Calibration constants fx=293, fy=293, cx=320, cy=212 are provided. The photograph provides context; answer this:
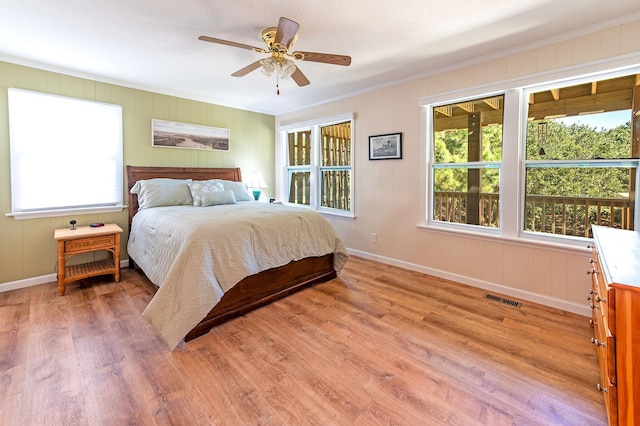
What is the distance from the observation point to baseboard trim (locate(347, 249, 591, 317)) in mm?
2656

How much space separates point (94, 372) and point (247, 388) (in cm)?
100

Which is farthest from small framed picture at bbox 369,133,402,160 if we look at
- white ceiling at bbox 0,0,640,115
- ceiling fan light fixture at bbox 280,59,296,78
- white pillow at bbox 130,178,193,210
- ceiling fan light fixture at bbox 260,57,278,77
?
white pillow at bbox 130,178,193,210

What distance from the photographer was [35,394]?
164 centimetres

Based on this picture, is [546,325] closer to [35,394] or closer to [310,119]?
[35,394]

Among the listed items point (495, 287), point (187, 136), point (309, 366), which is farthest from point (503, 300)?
point (187, 136)

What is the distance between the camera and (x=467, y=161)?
3.34m

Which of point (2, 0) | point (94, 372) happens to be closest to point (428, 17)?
point (2, 0)

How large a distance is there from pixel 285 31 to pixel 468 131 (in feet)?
7.68

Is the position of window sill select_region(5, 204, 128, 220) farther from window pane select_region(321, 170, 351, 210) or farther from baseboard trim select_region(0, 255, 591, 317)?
window pane select_region(321, 170, 351, 210)

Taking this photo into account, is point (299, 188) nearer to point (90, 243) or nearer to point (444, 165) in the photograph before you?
point (444, 165)

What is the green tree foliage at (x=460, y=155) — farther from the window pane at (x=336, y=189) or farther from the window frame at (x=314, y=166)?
the window pane at (x=336, y=189)

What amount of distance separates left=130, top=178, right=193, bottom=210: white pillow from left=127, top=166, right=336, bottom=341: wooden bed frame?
19cm

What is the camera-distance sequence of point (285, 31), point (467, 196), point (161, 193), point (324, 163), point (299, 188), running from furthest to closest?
1. point (299, 188)
2. point (324, 163)
3. point (161, 193)
4. point (467, 196)
5. point (285, 31)

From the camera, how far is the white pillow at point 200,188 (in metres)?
3.83
